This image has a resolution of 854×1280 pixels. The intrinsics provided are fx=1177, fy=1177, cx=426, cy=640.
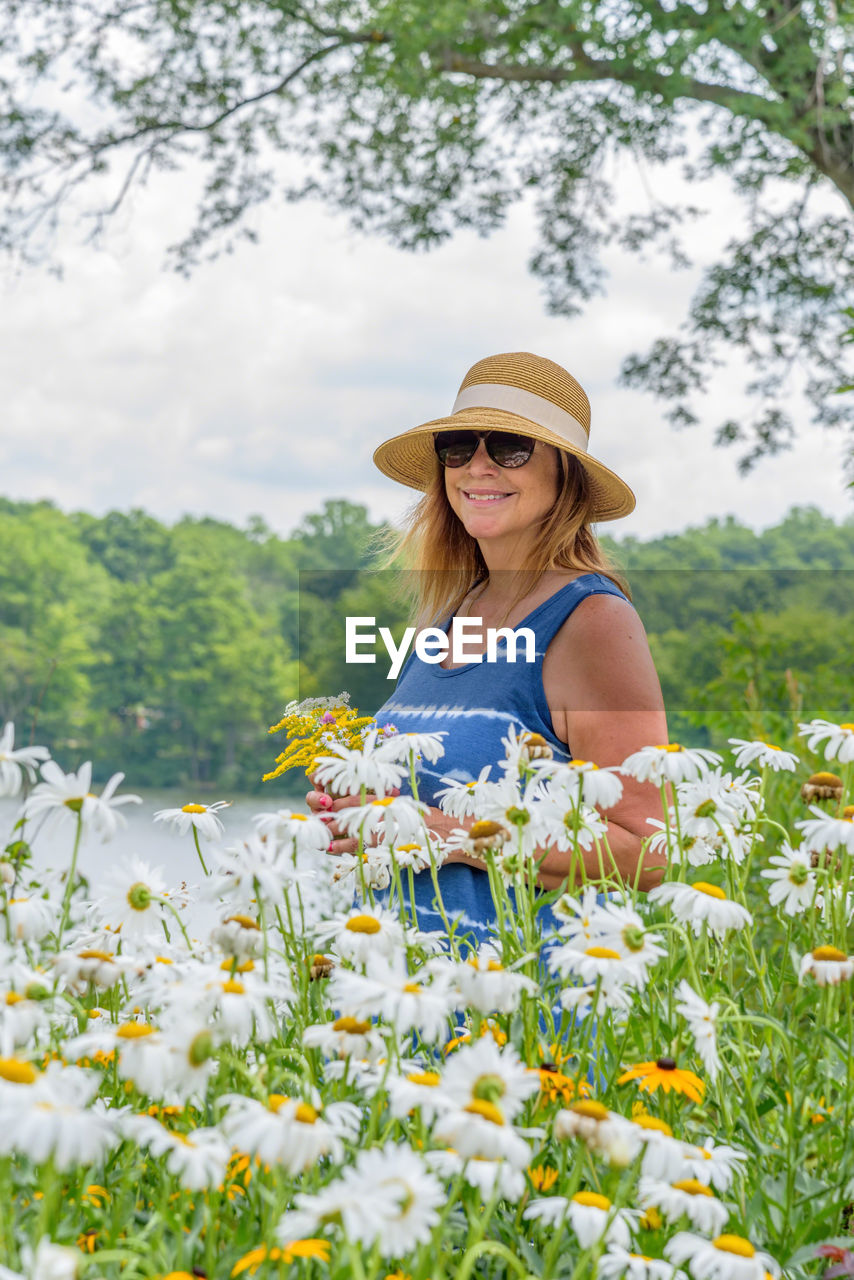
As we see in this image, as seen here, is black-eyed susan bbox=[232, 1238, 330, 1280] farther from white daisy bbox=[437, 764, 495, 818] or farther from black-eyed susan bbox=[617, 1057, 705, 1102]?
white daisy bbox=[437, 764, 495, 818]

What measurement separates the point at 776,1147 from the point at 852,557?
31007 millimetres

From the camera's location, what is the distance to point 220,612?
39875 millimetres

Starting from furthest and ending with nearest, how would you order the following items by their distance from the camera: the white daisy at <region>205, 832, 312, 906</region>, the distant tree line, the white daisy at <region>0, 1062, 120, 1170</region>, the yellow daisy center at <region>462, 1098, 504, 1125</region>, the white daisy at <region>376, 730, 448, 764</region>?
1. the distant tree line
2. the white daisy at <region>376, 730, 448, 764</region>
3. the white daisy at <region>205, 832, 312, 906</region>
4. the yellow daisy center at <region>462, 1098, 504, 1125</region>
5. the white daisy at <region>0, 1062, 120, 1170</region>

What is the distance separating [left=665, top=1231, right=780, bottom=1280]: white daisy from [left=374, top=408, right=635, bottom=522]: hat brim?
57.2 inches

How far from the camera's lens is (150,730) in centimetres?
3325

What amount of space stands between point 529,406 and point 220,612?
1511 inches

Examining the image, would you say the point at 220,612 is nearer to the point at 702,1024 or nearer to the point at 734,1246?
the point at 702,1024

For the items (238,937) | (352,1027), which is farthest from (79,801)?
(352,1027)

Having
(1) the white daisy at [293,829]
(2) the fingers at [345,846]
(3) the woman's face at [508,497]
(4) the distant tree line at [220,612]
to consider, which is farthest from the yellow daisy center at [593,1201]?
(4) the distant tree line at [220,612]

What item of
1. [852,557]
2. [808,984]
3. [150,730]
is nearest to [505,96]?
[808,984]

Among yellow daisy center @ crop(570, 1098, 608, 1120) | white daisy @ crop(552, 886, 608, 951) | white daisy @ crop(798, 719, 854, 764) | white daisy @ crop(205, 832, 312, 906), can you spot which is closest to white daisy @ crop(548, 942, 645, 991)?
white daisy @ crop(552, 886, 608, 951)

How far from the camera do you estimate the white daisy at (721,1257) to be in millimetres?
802

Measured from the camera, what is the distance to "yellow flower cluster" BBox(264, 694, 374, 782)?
142cm

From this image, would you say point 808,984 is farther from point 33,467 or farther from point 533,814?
point 33,467
